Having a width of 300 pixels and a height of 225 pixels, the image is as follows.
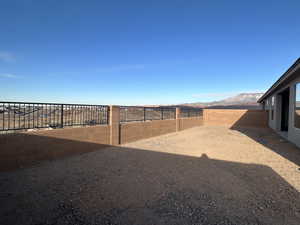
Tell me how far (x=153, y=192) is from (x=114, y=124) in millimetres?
4086

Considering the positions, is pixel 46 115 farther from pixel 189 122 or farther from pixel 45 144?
pixel 189 122

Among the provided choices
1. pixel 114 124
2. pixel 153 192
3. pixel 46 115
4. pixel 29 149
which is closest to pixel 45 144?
pixel 29 149

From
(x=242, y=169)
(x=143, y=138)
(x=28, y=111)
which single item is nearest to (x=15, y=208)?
(x=28, y=111)

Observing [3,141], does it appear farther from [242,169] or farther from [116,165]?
[242,169]

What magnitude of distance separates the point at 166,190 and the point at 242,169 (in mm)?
2342

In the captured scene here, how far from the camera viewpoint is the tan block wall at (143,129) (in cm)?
724

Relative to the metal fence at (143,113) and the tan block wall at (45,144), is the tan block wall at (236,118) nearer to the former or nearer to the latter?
the metal fence at (143,113)

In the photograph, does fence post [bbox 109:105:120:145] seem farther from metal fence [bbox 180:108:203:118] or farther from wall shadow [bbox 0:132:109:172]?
metal fence [bbox 180:108:203:118]

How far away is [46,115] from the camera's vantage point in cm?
493

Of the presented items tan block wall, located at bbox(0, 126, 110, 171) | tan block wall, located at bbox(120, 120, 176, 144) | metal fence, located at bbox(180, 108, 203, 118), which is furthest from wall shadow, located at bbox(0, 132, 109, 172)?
metal fence, located at bbox(180, 108, 203, 118)

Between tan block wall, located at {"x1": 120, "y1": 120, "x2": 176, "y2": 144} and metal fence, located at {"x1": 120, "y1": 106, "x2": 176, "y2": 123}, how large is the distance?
278mm

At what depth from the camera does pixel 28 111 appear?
4.52m

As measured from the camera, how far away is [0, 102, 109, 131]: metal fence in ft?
13.7

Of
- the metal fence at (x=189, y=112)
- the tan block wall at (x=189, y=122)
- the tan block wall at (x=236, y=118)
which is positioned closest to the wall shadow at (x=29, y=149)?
the tan block wall at (x=189, y=122)
